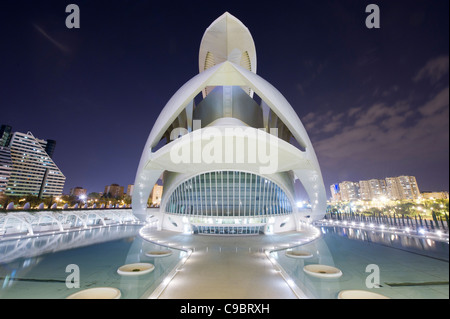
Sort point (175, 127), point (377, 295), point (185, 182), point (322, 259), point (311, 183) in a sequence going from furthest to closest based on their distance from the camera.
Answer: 1. point (175, 127)
2. point (185, 182)
3. point (311, 183)
4. point (322, 259)
5. point (377, 295)

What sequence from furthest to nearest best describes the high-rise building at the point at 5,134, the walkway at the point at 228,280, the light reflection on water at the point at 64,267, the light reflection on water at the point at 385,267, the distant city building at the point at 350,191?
the distant city building at the point at 350,191, the high-rise building at the point at 5,134, the light reflection on water at the point at 64,267, the light reflection on water at the point at 385,267, the walkway at the point at 228,280

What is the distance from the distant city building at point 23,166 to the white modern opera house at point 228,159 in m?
86.8

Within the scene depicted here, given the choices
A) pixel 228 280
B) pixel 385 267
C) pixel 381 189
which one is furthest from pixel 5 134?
pixel 381 189

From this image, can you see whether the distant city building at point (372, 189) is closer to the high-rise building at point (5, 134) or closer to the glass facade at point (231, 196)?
the glass facade at point (231, 196)

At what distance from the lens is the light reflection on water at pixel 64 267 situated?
275 inches

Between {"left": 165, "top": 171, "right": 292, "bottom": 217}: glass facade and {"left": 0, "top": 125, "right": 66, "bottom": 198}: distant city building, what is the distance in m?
88.6

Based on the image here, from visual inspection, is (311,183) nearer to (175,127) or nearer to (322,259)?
(322,259)

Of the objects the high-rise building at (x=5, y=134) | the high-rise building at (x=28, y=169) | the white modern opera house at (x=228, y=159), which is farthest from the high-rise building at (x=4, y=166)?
the white modern opera house at (x=228, y=159)
